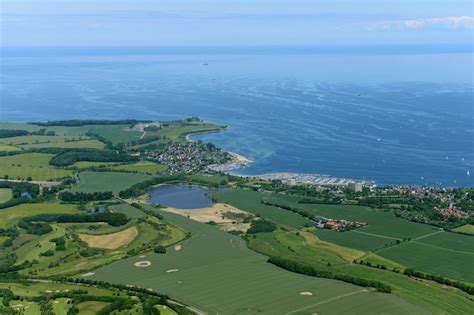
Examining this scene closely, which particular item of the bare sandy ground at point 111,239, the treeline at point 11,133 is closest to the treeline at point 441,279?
the bare sandy ground at point 111,239

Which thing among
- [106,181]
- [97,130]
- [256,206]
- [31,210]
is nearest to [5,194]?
[31,210]

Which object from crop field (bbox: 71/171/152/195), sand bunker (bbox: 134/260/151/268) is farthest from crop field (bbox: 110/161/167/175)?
sand bunker (bbox: 134/260/151/268)

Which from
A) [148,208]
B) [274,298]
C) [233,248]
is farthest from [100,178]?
[274,298]

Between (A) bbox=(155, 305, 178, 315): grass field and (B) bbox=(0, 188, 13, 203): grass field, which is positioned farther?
(B) bbox=(0, 188, 13, 203): grass field

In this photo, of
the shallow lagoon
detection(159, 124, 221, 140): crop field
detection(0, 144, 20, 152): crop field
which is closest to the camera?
the shallow lagoon

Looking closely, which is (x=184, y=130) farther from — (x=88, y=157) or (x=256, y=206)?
(x=256, y=206)

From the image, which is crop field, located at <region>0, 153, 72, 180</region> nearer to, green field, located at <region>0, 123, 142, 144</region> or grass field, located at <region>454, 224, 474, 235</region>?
green field, located at <region>0, 123, 142, 144</region>

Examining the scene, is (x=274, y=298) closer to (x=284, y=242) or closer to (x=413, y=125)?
(x=284, y=242)
